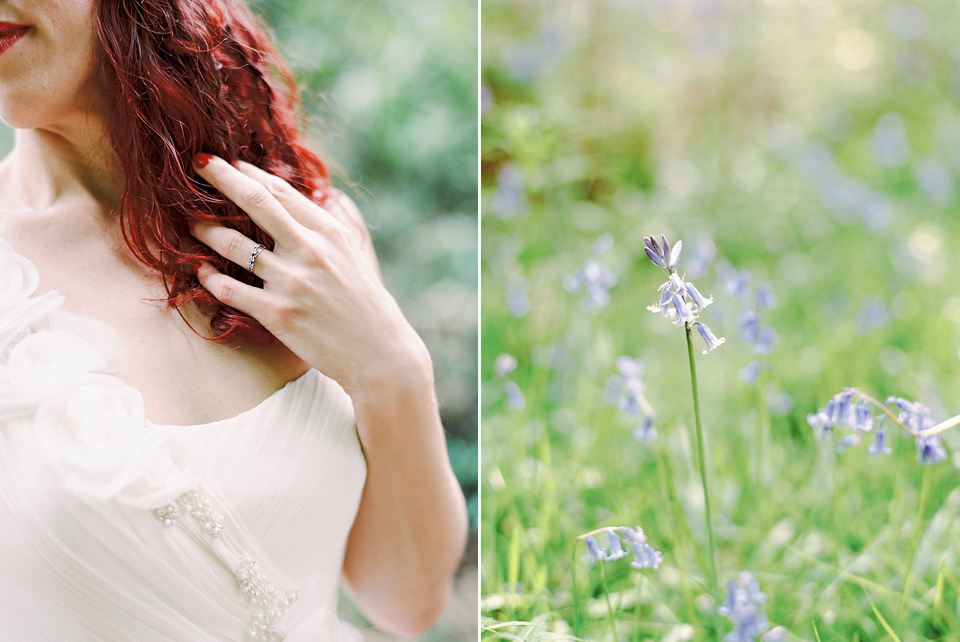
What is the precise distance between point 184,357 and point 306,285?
0.55ft

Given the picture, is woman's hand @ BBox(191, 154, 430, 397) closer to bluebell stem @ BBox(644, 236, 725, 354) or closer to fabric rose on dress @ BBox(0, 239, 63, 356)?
fabric rose on dress @ BBox(0, 239, 63, 356)

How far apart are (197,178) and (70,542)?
1.47 feet

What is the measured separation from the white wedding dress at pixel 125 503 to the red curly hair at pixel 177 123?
0.12 meters

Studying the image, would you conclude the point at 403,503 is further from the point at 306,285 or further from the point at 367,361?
the point at 306,285

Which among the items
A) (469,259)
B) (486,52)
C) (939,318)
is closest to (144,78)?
(469,259)

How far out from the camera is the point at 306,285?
1.00 meters

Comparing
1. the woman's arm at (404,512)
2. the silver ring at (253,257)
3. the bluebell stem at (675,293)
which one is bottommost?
the woman's arm at (404,512)

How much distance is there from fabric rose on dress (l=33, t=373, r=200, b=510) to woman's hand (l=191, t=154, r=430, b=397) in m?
0.18

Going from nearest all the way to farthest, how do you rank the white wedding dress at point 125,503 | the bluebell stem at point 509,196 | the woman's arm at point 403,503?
the white wedding dress at point 125,503 < the woman's arm at point 403,503 < the bluebell stem at point 509,196

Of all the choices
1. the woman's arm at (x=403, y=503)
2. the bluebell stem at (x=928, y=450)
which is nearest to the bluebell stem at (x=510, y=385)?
the woman's arm at (x=403, y=503)

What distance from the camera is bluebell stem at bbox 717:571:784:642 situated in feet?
3.29

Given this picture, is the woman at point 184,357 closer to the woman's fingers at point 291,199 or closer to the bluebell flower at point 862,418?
the woman's fingers at point 291,199

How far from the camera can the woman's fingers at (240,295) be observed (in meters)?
0.99

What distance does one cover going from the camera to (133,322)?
948 millimetres
